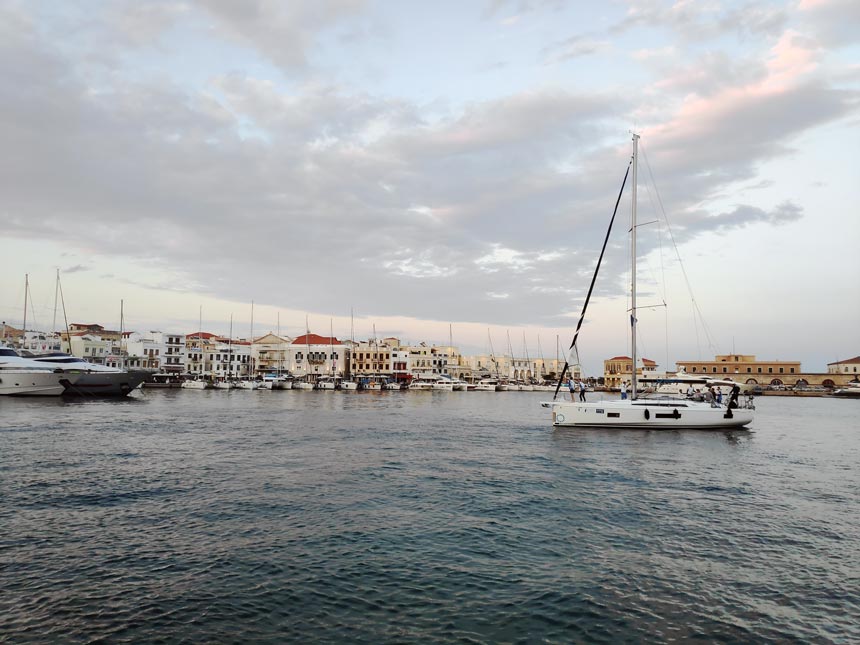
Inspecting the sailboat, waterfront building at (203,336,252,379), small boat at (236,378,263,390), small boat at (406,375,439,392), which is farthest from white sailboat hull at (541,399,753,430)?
Result: waterfront building at (203,336,252,379)

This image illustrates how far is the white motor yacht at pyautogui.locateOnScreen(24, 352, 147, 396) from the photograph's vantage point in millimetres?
70312

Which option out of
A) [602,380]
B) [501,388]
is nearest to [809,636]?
[501,388]

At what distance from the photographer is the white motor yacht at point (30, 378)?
6681cm

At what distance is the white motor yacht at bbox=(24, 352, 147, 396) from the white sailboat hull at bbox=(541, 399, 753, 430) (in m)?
60.6

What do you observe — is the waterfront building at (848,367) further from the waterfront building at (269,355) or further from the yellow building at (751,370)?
the waterfront building at (269,355)

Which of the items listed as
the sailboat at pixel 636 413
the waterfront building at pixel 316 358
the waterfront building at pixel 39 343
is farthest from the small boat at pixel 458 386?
the sailboat at pixel 636 413

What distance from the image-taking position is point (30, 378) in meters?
67.2

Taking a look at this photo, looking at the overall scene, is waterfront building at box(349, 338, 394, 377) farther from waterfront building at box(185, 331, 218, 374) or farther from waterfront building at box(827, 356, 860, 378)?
waterfront building at box(827, 356, 860, 378)

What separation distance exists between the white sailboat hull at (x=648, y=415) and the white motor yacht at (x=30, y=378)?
62.3m

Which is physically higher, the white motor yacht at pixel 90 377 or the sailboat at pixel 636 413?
the white motor yacht at pixel 90 377

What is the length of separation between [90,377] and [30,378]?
20.5 ft

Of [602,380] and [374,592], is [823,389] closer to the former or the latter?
[602,380]

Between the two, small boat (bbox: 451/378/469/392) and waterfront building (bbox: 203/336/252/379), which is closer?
small boat (bbox: 451/378/469/392)

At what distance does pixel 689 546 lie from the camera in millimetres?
13641
